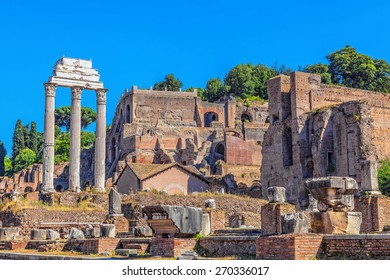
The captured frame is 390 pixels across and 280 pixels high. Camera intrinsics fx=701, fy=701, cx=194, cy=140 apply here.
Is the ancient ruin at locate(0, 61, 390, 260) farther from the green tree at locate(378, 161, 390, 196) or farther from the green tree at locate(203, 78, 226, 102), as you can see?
the green tree at locate(203, 78, 226, 102)

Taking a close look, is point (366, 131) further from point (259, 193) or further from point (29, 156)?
point (29, 156)

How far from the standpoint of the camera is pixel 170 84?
367ft

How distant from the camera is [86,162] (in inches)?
3752

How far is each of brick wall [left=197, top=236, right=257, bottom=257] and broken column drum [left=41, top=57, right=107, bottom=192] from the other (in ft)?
105

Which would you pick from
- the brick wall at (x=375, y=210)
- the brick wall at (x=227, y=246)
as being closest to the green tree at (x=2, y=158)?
the brick wall at (x=375, y=210)

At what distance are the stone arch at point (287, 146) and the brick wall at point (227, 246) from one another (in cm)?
4596

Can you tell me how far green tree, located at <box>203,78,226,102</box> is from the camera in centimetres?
10844

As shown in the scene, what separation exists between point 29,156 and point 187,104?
2701cm

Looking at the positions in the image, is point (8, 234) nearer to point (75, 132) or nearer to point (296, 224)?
point (296, 224)

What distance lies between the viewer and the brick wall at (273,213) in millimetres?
26953

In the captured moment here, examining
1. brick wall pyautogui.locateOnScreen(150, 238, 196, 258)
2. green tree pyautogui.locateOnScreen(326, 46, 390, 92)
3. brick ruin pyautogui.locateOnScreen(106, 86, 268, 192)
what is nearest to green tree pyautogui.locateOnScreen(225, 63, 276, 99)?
brick ruin pyautogui.locateOnScreen(106, 86, 268, 192)

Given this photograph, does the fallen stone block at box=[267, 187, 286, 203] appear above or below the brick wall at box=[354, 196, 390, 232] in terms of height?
above

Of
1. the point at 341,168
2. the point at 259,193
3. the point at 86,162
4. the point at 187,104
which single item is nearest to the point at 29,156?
the point at 86,162

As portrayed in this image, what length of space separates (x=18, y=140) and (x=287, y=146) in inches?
2288
